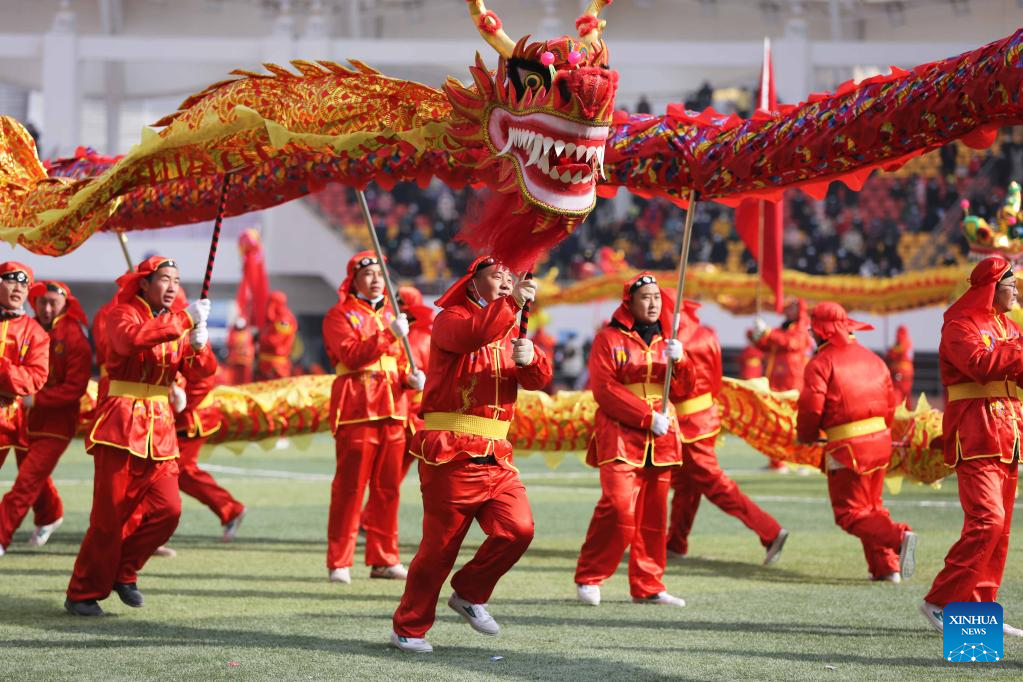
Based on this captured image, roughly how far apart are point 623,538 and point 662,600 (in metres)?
0.37

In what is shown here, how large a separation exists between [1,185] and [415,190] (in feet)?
73.7

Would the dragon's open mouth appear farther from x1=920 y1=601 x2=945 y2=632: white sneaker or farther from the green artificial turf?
x1=920 y1=601 x2=945 y2=632: white sneaker

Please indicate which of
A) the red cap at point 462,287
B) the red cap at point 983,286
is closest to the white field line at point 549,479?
the red cap at point 983,286

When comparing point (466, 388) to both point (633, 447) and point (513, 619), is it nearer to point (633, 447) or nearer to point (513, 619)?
point (513, 619)

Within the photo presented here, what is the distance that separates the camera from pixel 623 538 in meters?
7.27

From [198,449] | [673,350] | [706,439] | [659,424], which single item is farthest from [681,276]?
[198,449]

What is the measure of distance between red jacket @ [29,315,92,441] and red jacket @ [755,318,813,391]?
8.91m

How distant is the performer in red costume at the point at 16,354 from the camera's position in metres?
7.41

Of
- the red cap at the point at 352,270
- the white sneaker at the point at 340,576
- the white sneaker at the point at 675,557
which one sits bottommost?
the white sneaker at the point at 340,576

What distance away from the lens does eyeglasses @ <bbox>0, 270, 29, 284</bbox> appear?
7.73 meters

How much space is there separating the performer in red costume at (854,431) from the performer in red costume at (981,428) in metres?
1.55

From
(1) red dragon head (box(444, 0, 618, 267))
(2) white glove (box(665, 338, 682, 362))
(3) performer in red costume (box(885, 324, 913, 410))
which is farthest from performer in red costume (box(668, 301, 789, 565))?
(3) performer in red costume (box(885, 324, 913, 410))

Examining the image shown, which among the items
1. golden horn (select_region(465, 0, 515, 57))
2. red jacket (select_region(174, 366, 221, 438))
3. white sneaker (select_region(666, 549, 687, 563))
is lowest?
white sneaker (select_region(666, 549, 687, 563))

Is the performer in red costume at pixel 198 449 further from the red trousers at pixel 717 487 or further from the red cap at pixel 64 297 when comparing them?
the red trousers at pixel 717 487
